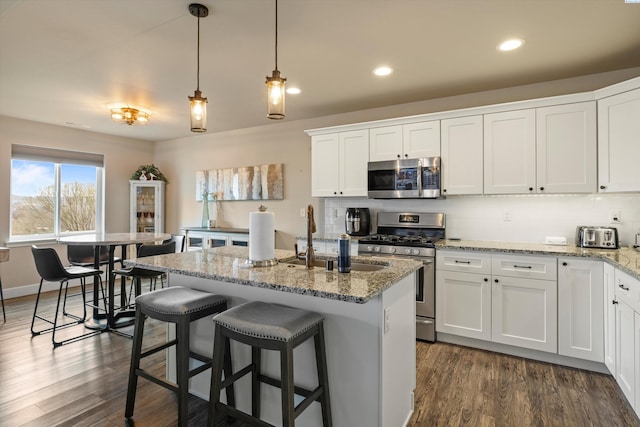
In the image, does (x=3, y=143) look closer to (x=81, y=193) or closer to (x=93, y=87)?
(x=81, y=193)

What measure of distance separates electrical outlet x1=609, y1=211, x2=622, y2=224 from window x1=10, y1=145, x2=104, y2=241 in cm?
681

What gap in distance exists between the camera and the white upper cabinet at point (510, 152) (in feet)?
9.84

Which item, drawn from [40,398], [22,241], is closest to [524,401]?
[40,398]

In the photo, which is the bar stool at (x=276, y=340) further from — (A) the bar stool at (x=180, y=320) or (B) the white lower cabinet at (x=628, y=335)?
(B) the white lower cabinet at (x=628, y=335)

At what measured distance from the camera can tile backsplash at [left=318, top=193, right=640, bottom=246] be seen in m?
2.91

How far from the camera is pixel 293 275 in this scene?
1.73m

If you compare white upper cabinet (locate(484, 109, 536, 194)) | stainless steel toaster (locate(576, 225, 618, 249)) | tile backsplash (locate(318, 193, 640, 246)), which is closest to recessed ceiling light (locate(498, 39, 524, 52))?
white upper cabinet (locate(484, 109, 536, 194))

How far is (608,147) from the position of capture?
8.77 ft

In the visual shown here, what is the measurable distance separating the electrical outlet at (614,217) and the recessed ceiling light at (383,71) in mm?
2314

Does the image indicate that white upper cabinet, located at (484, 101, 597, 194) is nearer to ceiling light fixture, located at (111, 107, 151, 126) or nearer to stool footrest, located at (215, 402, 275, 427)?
stool footrest, located at (215, 402, 275, 427)

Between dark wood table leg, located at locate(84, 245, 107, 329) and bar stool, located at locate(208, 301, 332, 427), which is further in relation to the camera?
dark wood table leg, located at locate(84, 245, 107, 329)

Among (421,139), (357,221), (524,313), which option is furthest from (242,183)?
(524,313)

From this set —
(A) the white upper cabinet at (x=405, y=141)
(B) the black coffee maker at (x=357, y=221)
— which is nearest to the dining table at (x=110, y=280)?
(B) the black coffee maker at (x=357, y=221)

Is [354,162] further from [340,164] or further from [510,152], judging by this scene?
[510,152]
